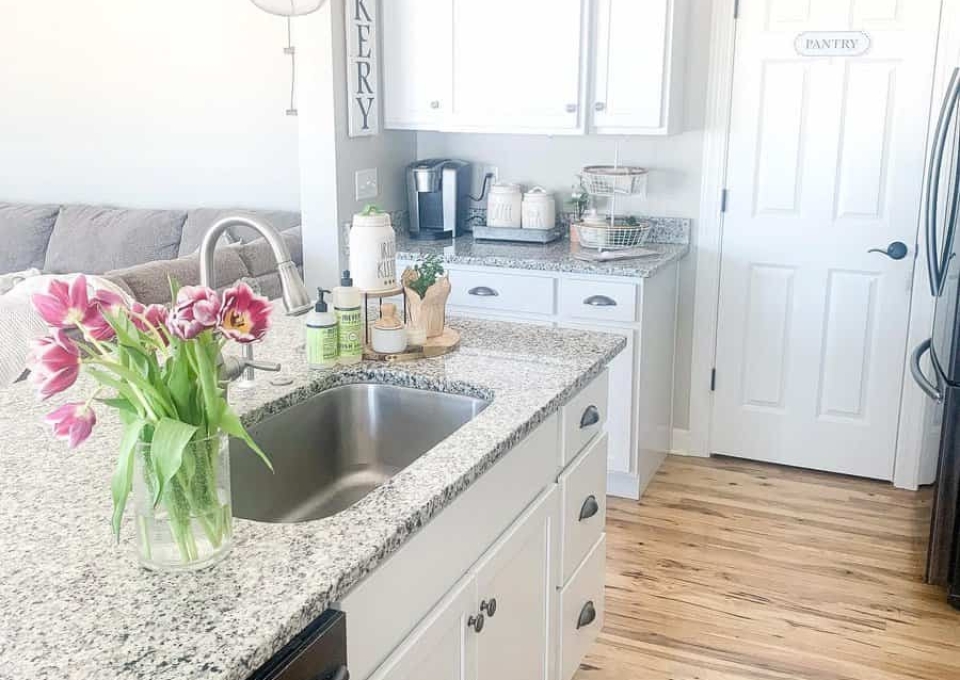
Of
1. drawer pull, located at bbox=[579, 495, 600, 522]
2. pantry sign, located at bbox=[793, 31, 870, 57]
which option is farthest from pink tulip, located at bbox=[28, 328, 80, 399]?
pantry sign, located at bbox=[793, 31, 870, 57]

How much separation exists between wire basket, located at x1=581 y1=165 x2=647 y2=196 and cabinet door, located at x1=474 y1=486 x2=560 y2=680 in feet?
6.43

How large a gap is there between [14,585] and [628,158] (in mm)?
3275

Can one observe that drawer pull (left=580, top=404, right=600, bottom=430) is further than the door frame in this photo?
No

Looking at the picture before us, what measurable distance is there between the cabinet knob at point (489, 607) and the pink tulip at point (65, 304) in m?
0.91

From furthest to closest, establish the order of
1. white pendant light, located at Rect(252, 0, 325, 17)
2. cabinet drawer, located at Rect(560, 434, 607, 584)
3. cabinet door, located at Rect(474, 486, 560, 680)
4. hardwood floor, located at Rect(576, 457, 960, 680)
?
white pendant light, located at Rect(252, 0, 325, 17), hardwood floor, located at Rect(576, 457, 960, 680), cabinet drawer, located at Rect(560, 434, 607, 584), cabinet door, located at Rect(474, 486, 560, 680)

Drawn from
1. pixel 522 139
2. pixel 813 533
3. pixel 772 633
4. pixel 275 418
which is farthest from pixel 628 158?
pixel 275 418

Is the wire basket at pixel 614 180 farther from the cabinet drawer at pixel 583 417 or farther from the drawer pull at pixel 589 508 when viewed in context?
the drawer pull at pixel 589 508

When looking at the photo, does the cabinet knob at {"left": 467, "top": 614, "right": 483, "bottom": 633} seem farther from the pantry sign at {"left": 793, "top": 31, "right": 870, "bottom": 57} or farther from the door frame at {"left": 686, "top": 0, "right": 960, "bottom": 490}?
the pantry sign at {"left": 793, "top": 31, "right": 870, "bottom": 57}

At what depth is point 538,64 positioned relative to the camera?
376cm

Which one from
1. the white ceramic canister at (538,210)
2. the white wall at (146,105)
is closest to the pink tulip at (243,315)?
the white ceramic canister at (538,210)

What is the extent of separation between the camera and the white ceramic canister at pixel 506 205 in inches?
162

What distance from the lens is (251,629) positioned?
3.70ft

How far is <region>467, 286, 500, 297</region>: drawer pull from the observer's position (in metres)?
3.83

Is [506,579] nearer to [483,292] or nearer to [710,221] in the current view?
[483,292]
